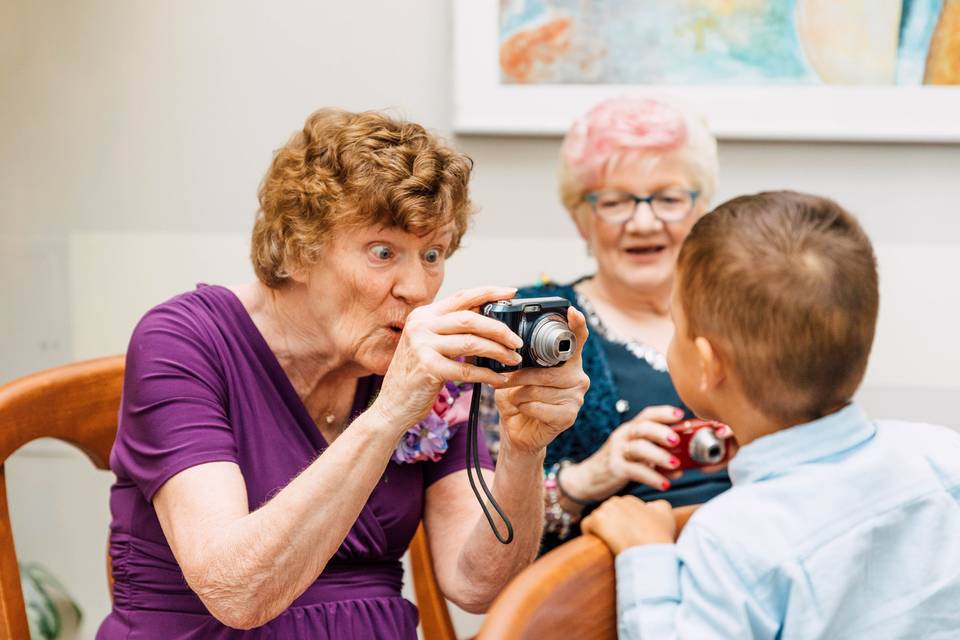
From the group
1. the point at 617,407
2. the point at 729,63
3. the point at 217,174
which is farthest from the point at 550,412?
the point at 217,174

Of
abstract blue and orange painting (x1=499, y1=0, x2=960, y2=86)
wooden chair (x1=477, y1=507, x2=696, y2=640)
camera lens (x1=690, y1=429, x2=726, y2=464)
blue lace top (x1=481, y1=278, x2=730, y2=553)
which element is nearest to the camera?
wooden chair (x1=477, y1=507, x2=696, y2=640)

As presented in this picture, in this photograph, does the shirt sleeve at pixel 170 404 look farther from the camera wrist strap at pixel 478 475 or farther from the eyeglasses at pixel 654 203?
the eyeglasses at pixel 654 203

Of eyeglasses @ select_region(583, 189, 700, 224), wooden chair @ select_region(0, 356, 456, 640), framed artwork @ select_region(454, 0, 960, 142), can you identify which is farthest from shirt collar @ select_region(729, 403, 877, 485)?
framed artwork @ select_region(454, 0, 960, 142)

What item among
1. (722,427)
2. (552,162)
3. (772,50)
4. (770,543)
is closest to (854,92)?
(772,50)

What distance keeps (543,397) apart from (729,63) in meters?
1.21

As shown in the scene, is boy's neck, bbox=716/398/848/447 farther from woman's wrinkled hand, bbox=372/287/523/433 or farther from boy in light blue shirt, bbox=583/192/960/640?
woman's wrinkled hand, bbox=372/287/523/433

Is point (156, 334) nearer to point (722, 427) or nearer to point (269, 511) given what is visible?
point (269, 511)

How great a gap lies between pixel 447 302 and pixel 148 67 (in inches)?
58.1

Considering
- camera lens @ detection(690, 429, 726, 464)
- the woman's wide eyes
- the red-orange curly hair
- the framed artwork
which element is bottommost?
camera lens @ detection(690, 429, 726, 464)

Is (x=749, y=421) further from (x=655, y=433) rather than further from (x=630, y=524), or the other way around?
(x=655, y=433)

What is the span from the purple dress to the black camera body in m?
0.37

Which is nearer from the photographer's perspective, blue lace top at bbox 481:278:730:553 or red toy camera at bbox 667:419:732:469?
red toy camera at bbox 667:419:732:469

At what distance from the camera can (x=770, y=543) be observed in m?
1.01

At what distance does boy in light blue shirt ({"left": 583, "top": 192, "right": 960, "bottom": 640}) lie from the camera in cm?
100
